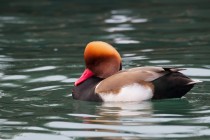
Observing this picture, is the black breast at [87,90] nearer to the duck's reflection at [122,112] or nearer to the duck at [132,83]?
the duck at [132,83]

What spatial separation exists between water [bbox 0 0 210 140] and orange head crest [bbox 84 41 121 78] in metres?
0.46

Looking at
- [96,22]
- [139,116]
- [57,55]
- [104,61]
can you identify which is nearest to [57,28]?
[96,22]

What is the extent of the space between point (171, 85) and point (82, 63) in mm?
3016

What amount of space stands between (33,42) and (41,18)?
274 cm

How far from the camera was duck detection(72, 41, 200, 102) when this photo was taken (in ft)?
28.6

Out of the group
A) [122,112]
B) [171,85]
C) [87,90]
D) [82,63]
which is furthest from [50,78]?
[122,112]

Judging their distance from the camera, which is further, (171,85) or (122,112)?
(171,85)

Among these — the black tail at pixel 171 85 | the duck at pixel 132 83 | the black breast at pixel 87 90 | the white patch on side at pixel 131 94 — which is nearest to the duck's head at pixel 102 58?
the duck at pixel 132 83

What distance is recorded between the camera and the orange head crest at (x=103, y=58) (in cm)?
904

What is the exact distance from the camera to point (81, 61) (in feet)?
38.6

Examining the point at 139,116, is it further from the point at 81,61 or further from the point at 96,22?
the point at 96,22

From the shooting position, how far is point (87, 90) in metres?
9.09

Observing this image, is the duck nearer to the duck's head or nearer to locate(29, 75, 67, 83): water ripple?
the duck's head

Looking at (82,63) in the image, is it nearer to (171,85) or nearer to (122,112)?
(171,85)
